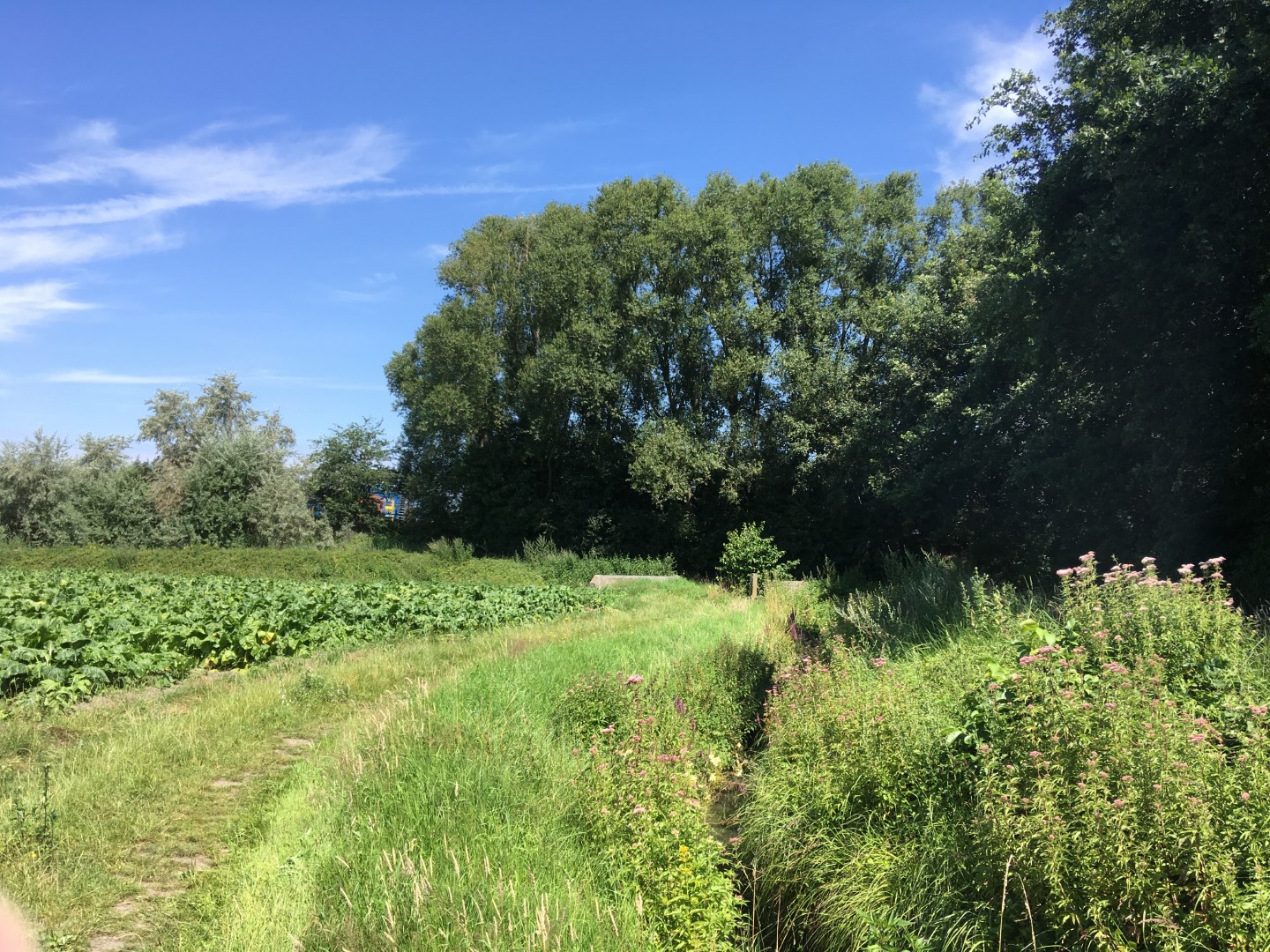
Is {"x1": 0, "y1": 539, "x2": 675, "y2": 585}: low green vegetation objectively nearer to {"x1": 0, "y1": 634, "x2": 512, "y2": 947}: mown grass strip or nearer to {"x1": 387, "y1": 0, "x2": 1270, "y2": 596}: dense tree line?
{"x1": 387, "y1": 0, "x2": 1270, "y2": 596}: dense tree line

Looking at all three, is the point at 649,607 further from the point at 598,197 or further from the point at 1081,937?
the point at 598,197

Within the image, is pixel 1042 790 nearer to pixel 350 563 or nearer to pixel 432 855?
pixel 432 855

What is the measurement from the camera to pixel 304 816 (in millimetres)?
5262

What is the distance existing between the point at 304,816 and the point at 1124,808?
4888mm

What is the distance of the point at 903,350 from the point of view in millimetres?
21750

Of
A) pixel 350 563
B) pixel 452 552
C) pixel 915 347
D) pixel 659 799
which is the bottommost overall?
pixel 659 799

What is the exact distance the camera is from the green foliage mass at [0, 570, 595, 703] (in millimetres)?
8812

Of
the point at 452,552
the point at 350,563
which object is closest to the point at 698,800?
the point at 350,563

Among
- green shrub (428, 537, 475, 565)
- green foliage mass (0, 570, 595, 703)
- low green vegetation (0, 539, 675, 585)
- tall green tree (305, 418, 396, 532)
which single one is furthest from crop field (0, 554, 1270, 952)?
tall green tree (305, 418, 396, 532)

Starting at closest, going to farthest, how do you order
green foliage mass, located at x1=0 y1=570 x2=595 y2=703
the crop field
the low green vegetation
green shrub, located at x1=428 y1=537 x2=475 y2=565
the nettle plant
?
1. the nettle plant
2. the crop field
3. green foliage mass, located at x1=0 y1=570 x2=595 y2=703
4. the low green vegetation
5. green shrub, located at x1=428 y1=537 x2=475 y2=565

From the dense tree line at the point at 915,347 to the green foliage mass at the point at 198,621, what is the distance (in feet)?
33.8

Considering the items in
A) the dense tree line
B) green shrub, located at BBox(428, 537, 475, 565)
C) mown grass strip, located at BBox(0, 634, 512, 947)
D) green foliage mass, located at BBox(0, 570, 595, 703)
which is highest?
the dense tree line

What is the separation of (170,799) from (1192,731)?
650 centimetres

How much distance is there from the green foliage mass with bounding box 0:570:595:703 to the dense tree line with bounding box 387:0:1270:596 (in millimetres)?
10289
